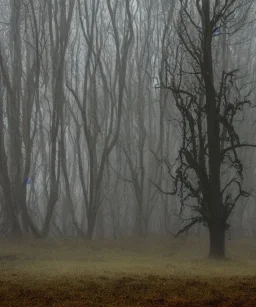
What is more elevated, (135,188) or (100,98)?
(100,98)

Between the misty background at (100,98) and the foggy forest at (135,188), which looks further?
the misty background at (100,98)

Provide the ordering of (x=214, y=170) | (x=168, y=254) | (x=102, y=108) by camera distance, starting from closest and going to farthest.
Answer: (x=214, y=170) → (x=168, y=254) → (x=102, y=108)

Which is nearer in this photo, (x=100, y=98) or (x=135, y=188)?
(x=135, y=188)

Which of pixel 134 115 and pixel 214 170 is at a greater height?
pixel 134 115

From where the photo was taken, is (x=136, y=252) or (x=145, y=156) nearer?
(x=136, y=252)

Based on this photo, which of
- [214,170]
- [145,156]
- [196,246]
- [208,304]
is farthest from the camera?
[145,156]

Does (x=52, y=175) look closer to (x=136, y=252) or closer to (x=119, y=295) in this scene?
(x=136, y=252)

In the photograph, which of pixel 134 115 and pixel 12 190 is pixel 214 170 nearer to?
pixel 12 190

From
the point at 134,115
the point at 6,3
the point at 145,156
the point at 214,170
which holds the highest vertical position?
the point at 6,3

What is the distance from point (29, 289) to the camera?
4.02 meters

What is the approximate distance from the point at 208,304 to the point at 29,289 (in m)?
1.65

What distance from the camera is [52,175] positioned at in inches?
452

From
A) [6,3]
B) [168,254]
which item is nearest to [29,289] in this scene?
[168,254]

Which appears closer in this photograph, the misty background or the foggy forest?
the foggy forest
